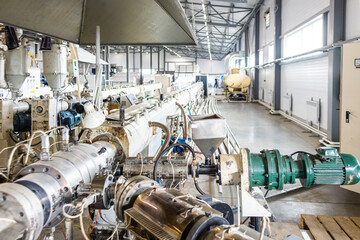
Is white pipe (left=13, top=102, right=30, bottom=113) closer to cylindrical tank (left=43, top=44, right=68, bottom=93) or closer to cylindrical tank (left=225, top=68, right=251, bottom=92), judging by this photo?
cylindrical tank (left=43, top=44, right=68, bottom=93)

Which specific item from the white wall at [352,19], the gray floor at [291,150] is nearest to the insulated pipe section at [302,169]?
the gray floor at [291,150]

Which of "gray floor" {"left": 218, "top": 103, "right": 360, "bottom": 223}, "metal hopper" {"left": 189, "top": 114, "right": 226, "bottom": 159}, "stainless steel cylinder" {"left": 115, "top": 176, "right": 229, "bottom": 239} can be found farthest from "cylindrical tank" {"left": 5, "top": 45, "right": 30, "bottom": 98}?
"gray floor" {"left": 218, "top": 103, "right": 360, "bottom": 223}

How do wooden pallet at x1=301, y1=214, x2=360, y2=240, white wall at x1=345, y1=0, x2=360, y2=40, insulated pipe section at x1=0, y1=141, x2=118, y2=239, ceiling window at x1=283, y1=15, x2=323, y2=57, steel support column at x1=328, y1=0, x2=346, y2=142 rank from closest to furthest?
insulated pipe section at x1=0, y1=141, x2=118, y2=239
wooden pallet at x1=301, y1=214, x2=360, y2=240
white wall at x1=345, y1=0, x2=360, y2=40
steel support column at x1=328, y1=0, x2=346, y2=142
ceiling window at x1=283, y1=15, x2=323, y2=57

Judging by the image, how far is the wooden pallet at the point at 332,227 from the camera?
2.34 meters

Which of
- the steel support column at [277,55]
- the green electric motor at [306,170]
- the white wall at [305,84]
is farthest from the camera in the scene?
the steel support column at [277,55]

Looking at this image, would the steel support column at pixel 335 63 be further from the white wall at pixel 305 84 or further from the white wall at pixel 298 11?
the white wall at pixel 305 84

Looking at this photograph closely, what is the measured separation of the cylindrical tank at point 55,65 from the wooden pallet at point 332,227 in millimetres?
2682

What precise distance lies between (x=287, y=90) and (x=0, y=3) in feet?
29.1

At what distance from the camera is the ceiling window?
6.46m

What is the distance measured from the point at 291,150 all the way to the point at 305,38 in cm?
360

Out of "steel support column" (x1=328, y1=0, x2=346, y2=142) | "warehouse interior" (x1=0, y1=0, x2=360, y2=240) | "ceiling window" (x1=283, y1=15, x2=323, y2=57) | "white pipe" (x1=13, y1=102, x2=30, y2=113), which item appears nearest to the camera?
"warehouse interior" (x1=0, y1=0, x2=360, y2=240)

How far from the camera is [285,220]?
290 cm

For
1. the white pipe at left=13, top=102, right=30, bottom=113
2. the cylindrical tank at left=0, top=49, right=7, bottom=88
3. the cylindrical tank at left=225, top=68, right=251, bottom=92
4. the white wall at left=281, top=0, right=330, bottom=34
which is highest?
the white wall at left=281, top=0, right=330, bottom=34

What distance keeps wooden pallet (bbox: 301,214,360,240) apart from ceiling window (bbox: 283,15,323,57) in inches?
183
